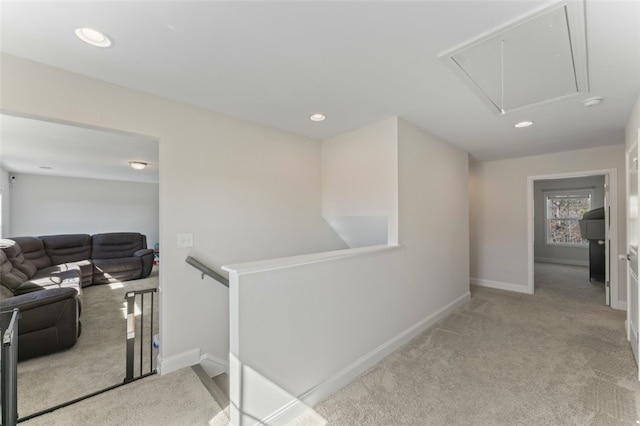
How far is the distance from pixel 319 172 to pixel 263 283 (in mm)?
2164

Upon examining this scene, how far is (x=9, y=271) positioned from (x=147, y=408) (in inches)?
133

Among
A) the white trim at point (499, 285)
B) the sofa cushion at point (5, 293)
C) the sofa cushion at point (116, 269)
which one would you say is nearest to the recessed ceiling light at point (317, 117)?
the sofa cushion at point (5, 293)

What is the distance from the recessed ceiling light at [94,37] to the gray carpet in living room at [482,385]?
233cm

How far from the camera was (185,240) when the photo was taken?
2311mm

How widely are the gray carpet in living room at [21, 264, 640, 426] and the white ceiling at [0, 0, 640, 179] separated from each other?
7.62 ft

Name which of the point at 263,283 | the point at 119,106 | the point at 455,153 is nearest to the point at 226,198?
the point at 119,106

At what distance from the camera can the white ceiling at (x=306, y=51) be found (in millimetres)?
1271

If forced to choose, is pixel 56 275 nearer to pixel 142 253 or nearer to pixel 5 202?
pixel 142 253

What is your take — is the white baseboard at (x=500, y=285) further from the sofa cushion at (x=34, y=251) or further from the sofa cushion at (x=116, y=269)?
the sofa cushion at (x=34, y=251)

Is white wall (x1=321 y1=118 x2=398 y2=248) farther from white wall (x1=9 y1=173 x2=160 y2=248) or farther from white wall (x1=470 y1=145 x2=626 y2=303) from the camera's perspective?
white wall (x1=9 y1=173 x2=160 y2=248)

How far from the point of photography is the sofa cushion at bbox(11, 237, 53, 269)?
14.7 ft

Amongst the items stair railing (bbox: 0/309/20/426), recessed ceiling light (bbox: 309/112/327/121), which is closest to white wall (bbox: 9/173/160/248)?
stair railing (bbox: 0/309/20/426)

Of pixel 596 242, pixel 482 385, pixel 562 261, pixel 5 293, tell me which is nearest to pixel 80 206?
pixel 5 293

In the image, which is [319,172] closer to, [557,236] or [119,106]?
[119,106]
